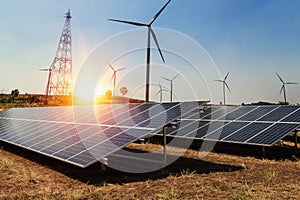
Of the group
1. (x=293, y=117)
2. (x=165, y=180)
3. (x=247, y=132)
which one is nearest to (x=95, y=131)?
(x=165, y=180)

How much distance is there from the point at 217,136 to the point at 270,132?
108 inches

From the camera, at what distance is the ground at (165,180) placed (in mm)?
7816

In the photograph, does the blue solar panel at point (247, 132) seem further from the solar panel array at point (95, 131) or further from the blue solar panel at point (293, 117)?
the solar panel array at point (95, 131)

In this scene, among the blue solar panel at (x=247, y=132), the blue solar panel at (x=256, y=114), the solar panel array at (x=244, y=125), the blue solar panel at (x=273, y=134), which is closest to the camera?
the blue solar panel at (x=273, y=134)

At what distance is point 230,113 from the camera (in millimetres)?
19094

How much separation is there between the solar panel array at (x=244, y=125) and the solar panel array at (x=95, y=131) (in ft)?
5.50

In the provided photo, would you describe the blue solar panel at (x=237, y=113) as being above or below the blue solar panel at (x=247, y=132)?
above

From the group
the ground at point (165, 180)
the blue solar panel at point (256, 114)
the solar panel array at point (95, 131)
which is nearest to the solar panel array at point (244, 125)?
the blue solar panel at point (256, 114)

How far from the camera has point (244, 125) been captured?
52.2 ft

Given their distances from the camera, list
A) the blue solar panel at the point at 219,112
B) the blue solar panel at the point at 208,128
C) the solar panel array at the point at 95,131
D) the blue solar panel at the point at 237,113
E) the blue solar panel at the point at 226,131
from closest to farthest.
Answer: the solar panel array at the point at 95,131, the blue solar panel at the point at 226,131, the blue solar panel at the point at 208,128, the blue solar panel at the point at 237,113, the blue solar panel at the point at 219,112

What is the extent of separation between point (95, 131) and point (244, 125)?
341 inches

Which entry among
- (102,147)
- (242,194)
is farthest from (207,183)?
(102,147)

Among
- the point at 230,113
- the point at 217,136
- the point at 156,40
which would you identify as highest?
the point at 156,40

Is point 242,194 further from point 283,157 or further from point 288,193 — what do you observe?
point 283,157
